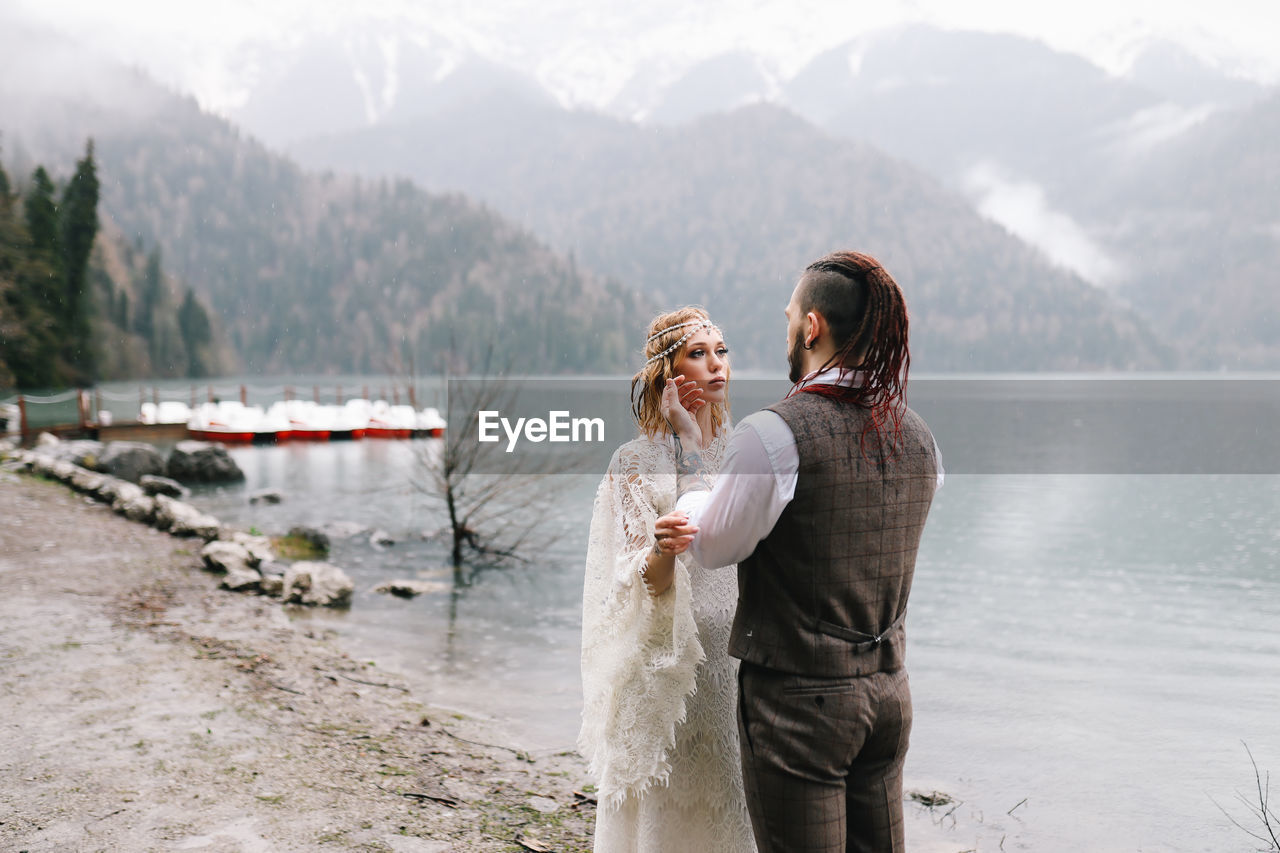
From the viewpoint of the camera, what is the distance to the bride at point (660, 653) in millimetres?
2398

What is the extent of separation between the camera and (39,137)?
147 metres

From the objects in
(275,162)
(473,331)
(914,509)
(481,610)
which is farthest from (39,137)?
(914,509)

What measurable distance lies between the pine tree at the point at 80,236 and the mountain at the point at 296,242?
84908 mm

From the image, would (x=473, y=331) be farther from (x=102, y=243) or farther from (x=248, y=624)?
(x=248, y=624)

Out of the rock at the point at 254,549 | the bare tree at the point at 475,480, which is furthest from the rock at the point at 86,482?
the bare tree at the point at 475,480

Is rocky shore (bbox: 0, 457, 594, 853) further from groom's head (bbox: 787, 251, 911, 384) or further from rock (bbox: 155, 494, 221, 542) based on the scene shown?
rock (bbox: 155, 494, 221, 542)

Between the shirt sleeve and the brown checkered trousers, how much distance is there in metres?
0.04

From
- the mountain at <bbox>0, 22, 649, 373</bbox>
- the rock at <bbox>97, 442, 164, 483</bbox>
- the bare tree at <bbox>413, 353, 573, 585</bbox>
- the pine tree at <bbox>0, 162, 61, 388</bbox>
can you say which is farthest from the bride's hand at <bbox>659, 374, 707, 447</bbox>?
the mountain at <bbox>0, 22, 649, 373</bbox>

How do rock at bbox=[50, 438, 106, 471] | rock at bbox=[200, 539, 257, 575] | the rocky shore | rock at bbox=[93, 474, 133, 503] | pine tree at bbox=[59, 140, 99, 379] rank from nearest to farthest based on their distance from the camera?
the rocky shore → rock at bbox=[200, 539, 257, 575] → rock at bbox=[93, 474, 133, 503] → rock at bbox=[50, 438, 106, 471] → pine tree at bbox=[59, 140, 99, 379]

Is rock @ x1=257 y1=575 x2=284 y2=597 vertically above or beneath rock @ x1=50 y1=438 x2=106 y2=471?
beneath

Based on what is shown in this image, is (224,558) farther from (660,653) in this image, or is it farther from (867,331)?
(867,331)

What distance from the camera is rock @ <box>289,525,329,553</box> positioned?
53.5 feet

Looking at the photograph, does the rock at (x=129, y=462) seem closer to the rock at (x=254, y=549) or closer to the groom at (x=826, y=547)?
the rock at (x=254, y=549)

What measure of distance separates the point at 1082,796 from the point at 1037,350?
198051 millimetres
